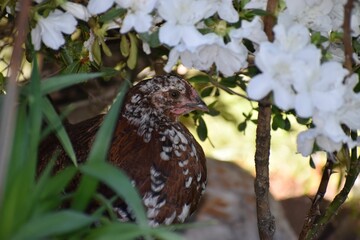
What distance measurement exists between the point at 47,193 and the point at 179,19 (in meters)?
0.48

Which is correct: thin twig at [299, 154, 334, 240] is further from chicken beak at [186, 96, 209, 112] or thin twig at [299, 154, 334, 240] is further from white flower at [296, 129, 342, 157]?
white flower at [296, 129, 342, 157]

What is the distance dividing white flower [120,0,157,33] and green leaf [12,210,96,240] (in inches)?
19.0

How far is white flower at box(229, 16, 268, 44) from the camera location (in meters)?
2.04

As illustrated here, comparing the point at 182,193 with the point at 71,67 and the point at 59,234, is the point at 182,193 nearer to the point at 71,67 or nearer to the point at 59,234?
the point at 71,67

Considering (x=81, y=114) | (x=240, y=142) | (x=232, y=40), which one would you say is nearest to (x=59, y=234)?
(x=232, y=40)

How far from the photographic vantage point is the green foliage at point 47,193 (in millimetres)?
1730

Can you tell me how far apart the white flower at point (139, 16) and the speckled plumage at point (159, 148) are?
0.52 metres

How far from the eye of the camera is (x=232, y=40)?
2062 millimetres

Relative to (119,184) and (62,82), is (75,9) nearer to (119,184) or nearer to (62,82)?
(62,82)

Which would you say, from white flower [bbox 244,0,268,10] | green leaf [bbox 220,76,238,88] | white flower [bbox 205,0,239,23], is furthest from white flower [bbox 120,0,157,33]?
green leaf [bbox 220,76,238,88]

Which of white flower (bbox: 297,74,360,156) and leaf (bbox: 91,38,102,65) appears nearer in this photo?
white flower (bbox: 297,74,360,156)

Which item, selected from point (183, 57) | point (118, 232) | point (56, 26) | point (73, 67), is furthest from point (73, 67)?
point (118, 232)

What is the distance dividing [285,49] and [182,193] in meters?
0.69

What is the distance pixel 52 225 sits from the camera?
172 cm
